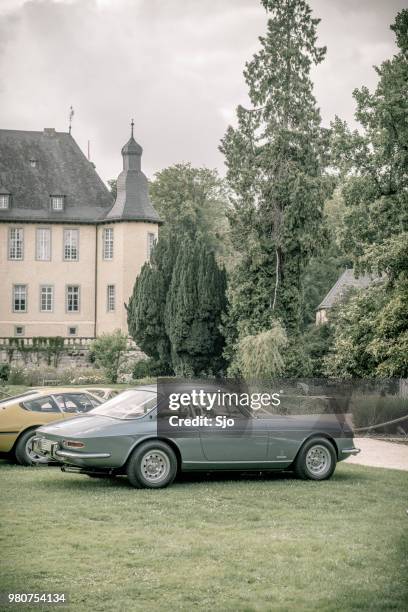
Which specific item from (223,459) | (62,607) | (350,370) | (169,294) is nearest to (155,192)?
(169,294)

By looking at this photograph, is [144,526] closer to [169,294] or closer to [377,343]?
[377,343]

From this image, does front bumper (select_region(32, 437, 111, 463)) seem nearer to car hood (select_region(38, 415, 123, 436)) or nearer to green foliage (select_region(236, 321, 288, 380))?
car hood (select_region(38, 415, 123, 436))

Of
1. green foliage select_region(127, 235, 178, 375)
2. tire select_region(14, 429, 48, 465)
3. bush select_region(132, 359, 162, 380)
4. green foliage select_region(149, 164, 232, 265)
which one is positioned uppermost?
green foliage select_region(149, 164, 232, 265)

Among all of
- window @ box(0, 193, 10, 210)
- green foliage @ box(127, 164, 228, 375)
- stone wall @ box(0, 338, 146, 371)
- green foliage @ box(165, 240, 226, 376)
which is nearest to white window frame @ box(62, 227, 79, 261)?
window @ box(0, 193, 10, 210)

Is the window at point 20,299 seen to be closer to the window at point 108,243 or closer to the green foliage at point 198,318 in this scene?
the window at point 108,243

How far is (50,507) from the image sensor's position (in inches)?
456

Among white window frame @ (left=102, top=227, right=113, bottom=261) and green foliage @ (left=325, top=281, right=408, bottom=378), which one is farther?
white window frame @ (left=102, top=227, right=113, bottom=261)

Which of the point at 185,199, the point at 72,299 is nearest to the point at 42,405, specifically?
the point at 72,299

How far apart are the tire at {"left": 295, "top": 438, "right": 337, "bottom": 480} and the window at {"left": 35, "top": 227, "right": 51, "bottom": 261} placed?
48351mm

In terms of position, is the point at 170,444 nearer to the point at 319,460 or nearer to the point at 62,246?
the point at 319,460

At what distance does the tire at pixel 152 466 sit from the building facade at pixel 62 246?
153ft

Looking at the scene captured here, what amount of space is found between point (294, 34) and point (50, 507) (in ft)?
103

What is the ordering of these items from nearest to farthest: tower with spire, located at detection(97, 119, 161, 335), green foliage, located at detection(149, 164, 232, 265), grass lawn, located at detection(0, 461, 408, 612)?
grass lawn, located at detection(0, 461, 408, 612), tower with spire, located at detection(97, 119, 161, 335), green foliage, located at detection(149, 164, 232, 265)

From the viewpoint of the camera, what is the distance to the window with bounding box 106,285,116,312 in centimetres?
6031
